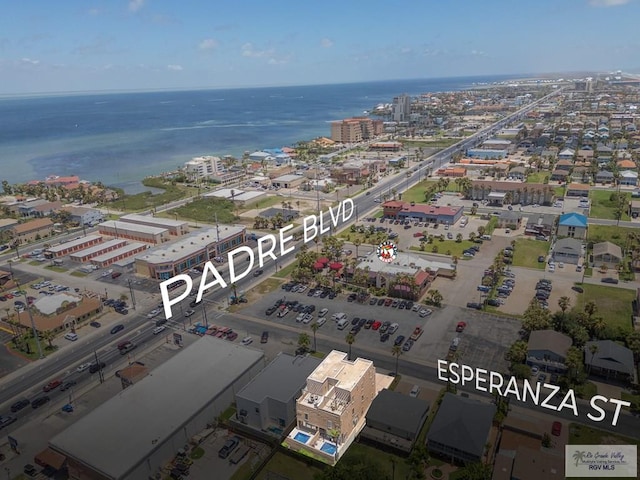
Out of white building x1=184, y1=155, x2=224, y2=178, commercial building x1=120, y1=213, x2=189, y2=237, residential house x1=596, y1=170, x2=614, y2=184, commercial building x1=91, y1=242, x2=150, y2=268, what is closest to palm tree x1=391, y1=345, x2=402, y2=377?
commercial building x1=91, y1=242, x2=150, y2=268

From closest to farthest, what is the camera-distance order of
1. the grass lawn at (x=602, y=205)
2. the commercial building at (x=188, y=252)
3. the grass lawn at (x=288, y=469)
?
the grass lawn at (x=288, y=469), the commercial building at (x=188, y=252), the grass lawn at (x=602, y=205)

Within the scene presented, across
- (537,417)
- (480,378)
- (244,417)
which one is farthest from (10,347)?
(537,417)

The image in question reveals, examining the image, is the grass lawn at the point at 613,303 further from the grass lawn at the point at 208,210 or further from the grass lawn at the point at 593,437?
the grass lawn at the point at 208,210

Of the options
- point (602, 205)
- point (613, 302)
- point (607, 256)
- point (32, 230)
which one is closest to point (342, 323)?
point (613, 302)

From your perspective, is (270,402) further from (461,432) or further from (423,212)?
(423,212)

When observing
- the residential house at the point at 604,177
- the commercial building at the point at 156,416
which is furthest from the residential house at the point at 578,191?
the commercial building at the point at 156,416

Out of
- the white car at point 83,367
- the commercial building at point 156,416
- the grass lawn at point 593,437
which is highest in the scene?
the commercial building at point 156,416

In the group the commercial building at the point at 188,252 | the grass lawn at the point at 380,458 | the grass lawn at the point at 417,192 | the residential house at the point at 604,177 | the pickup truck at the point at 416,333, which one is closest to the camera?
the grass lawn at the point at 380,458

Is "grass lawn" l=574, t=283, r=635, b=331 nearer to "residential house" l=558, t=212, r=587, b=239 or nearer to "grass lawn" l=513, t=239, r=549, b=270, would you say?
"grass lawn" l=513, t=239, r=549, b=270
